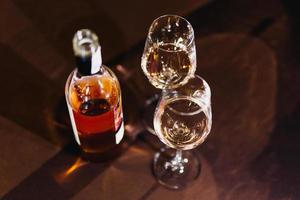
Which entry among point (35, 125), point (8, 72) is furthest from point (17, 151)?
point (8, 72)

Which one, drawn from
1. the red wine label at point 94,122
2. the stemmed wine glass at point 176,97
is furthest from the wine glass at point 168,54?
the red wine label at point 94,122

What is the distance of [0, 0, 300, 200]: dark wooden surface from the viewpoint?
0.77 m

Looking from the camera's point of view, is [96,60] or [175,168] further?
[175,168]

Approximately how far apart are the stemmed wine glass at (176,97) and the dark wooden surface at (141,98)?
0.08 ft

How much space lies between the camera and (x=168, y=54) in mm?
784

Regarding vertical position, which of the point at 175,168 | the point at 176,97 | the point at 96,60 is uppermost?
the point at 96,60

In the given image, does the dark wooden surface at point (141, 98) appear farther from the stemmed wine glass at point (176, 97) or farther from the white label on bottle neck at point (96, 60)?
the white label on bottle neck at point (96, 60)

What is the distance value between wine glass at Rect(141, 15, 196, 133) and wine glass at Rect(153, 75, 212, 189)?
18mm

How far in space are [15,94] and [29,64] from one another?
0.07 meters

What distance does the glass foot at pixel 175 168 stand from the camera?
79 cm

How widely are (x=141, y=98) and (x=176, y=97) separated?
0.32 feet

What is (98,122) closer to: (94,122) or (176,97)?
(94,122)

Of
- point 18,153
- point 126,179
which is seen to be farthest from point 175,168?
→ point 18,153

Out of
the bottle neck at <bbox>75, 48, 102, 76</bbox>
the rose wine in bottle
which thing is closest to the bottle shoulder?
the rose wine in bottle
